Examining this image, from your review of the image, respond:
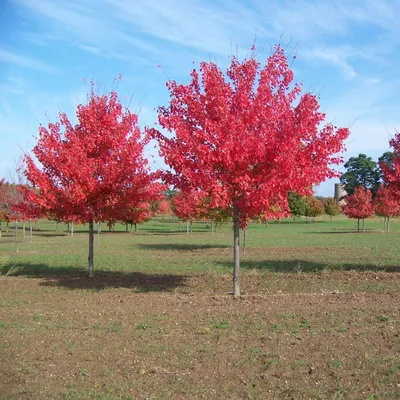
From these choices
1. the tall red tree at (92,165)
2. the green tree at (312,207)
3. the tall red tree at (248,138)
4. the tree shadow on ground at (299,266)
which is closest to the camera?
→ the tall red tree at (248,138)

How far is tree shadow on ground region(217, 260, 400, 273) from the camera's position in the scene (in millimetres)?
14289

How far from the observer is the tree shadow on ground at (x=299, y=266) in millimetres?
14289

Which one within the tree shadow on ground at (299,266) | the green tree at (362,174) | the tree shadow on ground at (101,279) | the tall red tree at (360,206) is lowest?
the tree shadow on ground at (101,279)

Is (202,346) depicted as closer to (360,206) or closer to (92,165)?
(92,165)

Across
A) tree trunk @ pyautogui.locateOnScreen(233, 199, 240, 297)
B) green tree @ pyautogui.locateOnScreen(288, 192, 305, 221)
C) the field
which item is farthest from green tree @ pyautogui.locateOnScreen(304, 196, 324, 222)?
tree trunk @ pyautogui.locateOnScreen(233, 199, 240, 297)

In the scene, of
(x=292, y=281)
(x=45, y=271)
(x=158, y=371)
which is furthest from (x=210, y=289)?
(x=45, y=271)

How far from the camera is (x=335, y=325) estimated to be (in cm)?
667

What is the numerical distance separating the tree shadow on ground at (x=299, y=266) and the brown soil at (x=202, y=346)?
13.7 ft

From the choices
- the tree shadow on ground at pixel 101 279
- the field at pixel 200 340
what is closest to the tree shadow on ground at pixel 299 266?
the field at pixel 200 340

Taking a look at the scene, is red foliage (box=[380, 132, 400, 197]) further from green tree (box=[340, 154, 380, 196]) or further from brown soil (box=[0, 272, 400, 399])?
green tree (box=[340, 154, 380, 196])

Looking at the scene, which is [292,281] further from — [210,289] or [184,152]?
[184,152]

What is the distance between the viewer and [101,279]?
1312 centimetres

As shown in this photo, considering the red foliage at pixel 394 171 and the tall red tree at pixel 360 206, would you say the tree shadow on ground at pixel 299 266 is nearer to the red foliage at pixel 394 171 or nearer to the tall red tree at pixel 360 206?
the red foliage at pixel 394 171

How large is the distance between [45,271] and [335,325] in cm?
1152
